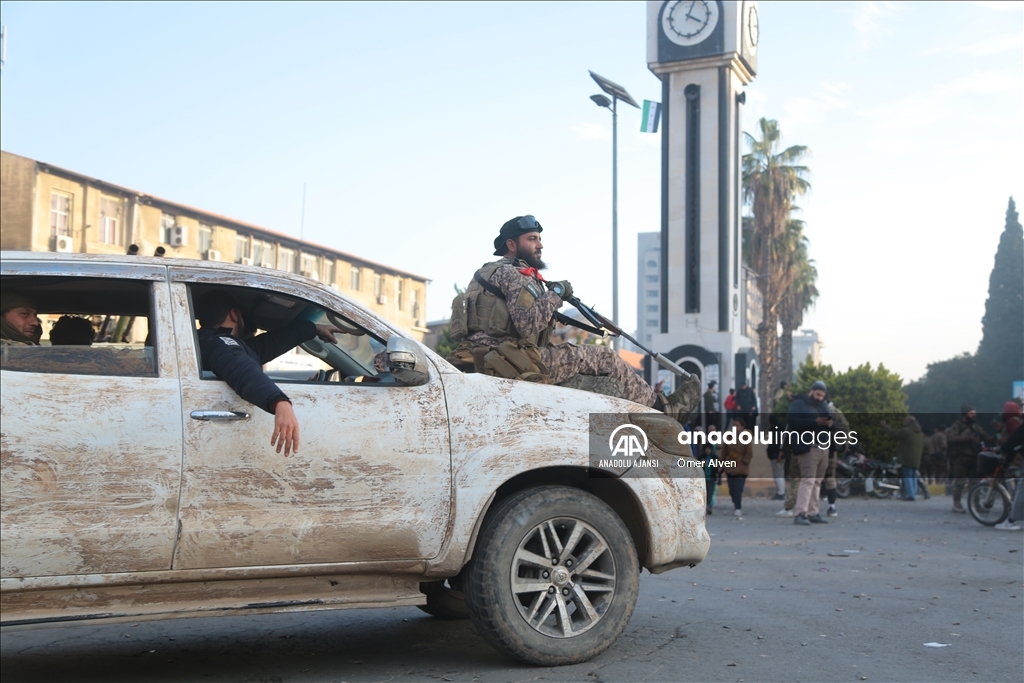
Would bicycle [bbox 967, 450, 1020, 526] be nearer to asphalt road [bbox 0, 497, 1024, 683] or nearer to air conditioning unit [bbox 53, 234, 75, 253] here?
asphalt road [bbox 0, 497, 1024, 683]

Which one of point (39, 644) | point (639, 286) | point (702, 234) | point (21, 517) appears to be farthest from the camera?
point (639, 286)

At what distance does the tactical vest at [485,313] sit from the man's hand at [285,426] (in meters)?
1.61

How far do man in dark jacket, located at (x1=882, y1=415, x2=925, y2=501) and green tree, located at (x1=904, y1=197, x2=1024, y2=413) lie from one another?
→ 117 ft

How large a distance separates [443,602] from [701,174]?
27.5m

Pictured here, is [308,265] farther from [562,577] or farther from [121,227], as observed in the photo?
[562,577]

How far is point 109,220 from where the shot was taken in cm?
4519

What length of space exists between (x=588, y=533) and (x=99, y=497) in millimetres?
2174

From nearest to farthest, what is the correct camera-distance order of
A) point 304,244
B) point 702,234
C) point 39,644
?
point 39,644 → point 702,234 → point 304,244

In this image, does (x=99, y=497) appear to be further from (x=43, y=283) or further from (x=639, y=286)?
(x=639, y=286)

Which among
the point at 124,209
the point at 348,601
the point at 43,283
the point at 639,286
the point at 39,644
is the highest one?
the point at 639,286

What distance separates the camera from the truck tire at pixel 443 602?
577cm

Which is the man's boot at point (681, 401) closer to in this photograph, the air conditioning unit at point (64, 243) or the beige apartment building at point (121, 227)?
the beige apartment building at point (121, 227)

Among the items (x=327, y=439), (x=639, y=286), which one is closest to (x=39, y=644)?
(x=327, y=439)

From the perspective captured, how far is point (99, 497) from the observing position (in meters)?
4.12
